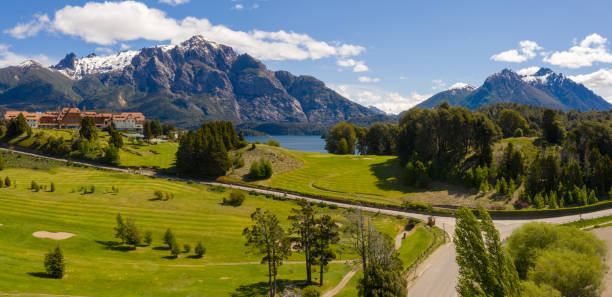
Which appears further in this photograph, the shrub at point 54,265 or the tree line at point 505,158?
the tree line at point 505,158

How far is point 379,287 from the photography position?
29.9m

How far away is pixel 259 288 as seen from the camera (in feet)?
117

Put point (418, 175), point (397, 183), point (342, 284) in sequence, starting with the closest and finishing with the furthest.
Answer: point (342, 284) < point (418, 175) < point (397, 183)

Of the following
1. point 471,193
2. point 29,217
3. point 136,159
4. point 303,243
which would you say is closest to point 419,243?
point 303,243

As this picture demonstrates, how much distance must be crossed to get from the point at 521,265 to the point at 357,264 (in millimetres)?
20099

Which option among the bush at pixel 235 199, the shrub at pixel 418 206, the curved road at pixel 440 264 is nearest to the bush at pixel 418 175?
the shrub at pixel 418 206

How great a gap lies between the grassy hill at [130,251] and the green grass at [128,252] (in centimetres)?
9

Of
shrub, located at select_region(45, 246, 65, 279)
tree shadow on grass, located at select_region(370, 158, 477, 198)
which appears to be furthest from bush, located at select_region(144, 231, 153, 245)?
tree shadow on grass, located at select_region(370, 158, 477, 198)

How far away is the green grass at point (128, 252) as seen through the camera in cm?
3158

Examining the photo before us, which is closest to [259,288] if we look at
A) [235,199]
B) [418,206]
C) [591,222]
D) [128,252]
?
[128,252]

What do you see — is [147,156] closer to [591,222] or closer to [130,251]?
[130,251]

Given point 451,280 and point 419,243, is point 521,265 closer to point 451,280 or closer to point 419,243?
point 451,280

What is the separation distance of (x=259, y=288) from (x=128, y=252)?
18.4 m

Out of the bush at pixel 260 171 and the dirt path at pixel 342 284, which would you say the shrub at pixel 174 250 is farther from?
the bush at pixel 260 171
